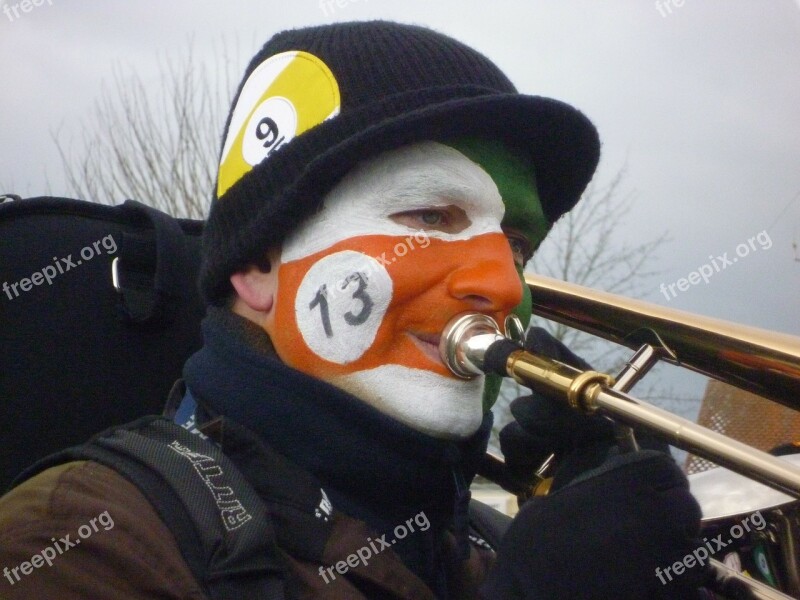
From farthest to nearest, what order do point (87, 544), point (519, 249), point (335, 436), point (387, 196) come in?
1. point (519, 249)
2. point (387, 196)
3. point (335, 436)
4. point (87, 544)

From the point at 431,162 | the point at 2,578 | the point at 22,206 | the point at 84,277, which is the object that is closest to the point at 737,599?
the point at 431,162

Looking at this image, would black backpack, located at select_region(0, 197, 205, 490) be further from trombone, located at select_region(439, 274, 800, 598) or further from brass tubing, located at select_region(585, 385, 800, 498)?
brass tubing, located at select_region(585, 385, 800, 498)

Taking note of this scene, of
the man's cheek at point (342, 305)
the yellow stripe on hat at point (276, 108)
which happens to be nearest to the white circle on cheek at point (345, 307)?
the man's cheek at point (342, 305)

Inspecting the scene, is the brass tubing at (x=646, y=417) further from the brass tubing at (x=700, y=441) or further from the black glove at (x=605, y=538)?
the black glove at (x=605, y=538)

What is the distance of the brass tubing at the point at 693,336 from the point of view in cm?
189

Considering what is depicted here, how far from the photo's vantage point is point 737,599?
1.85m

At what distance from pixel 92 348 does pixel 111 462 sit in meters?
0.55

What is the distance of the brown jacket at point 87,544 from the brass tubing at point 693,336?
3.07ft

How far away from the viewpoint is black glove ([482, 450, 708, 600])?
5.21 feet

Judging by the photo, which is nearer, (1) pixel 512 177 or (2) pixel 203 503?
(2) pixel 203 503

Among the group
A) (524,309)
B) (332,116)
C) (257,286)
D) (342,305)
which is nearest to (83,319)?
(257,286)

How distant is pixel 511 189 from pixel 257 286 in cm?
57

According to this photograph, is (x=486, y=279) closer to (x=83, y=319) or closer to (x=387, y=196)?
(x=387, y=196)

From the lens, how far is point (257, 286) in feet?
6.68
